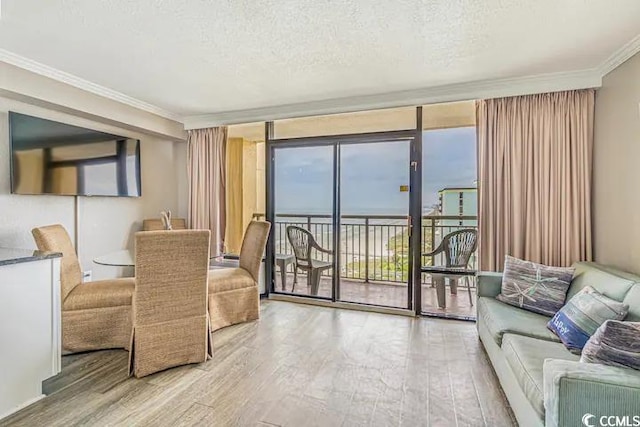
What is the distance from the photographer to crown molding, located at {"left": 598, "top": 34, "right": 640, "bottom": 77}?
2.32 meters

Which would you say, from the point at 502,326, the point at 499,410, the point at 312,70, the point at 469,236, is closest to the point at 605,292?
the point at 502,326

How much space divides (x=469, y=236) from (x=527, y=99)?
4.89 feet

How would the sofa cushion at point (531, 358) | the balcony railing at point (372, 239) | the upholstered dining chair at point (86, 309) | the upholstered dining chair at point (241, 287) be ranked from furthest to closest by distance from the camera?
the balcony railing at point (372, 239), the upholstered dining chair at point (241, 287), the upholstered dining chair at point (86, 309), the sofa cushion at point (531, 358)

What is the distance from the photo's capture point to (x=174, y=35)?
226 cm

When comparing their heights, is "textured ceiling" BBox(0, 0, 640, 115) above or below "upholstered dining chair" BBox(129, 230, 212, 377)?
above

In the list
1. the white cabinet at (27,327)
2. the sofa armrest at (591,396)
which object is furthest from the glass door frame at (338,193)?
the white cabinet at (27,327)

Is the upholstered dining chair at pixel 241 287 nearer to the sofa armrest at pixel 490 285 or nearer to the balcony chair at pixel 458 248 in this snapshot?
the balcony chair at pixel 458 248

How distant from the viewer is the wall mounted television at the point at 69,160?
283 cm

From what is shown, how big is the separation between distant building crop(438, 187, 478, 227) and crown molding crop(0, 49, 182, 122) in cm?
363

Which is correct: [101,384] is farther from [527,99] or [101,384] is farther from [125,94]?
[527,99]

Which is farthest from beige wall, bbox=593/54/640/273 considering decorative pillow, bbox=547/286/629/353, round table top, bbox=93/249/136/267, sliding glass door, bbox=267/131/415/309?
round table top, bbox=93/249/136/267

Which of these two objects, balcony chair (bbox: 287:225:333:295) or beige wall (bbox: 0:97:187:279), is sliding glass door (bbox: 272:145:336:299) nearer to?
balcony chair (bbox: 287:225:333:295)

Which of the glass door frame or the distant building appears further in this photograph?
the distant building

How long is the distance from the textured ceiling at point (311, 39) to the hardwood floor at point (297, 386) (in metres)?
2.39
